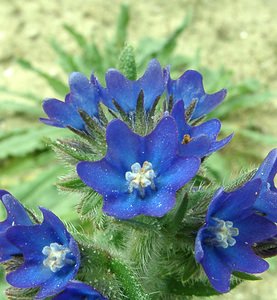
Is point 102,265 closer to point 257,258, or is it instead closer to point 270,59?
point 257,258

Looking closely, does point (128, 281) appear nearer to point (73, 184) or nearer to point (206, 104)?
point (73, 184)

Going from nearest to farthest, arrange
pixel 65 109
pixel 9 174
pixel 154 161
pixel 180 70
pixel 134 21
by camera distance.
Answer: pixel 154 161 < pixel 65 109 < pixel 9 174 < pixel 180 70 < pixel 134 21

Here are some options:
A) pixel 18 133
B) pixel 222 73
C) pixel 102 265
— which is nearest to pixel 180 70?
pixel 222 73

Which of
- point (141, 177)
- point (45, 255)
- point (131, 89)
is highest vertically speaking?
point (131, 89)

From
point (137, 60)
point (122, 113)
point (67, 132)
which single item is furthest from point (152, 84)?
point (137, 60)

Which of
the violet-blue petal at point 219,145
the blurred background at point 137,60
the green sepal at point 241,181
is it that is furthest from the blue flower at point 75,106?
the blurred background at point 137,60

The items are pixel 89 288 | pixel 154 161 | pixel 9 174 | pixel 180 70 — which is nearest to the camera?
pixel 89 288

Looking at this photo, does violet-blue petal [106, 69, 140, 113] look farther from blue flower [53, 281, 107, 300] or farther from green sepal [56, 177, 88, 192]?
blue flower [53, 281, 107, 300]
